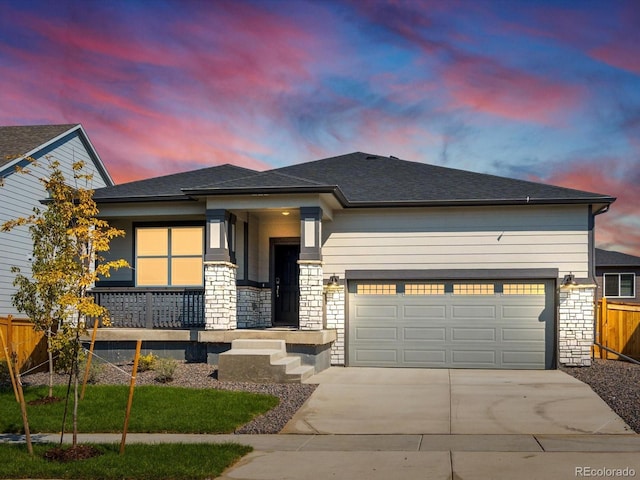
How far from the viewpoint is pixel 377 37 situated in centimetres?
1761

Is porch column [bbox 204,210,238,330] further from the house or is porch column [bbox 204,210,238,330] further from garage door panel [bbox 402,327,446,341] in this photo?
garage door panel [bbox 402,327,446,341]

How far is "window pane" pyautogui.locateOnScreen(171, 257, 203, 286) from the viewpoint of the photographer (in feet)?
66.6

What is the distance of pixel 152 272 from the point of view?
20547 mm

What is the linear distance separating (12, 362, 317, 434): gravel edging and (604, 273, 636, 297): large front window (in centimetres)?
2709

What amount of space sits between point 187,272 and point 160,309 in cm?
147

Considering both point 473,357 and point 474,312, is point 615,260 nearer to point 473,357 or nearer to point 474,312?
point 474,312

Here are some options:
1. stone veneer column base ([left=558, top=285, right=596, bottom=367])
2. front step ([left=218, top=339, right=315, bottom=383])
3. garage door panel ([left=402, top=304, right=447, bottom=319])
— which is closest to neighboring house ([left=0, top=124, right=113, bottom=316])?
front step ([left=218, top=339, right=315, bottom=383])

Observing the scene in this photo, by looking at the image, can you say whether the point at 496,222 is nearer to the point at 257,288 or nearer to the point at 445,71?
the point at 445,71

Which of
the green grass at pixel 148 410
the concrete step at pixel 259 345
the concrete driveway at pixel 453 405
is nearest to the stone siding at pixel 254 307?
the concrete step at pixel 259 345

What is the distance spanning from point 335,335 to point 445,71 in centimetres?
702

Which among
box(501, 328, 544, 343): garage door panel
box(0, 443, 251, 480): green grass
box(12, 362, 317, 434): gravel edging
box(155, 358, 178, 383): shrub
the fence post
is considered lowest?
box(0, 443, 251, 480): green grass

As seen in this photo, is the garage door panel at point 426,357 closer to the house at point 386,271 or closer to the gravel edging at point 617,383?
the house at point 386,271

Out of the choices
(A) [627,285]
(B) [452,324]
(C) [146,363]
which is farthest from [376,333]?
(A) [627,285]

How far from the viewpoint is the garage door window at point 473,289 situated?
19406 mm
